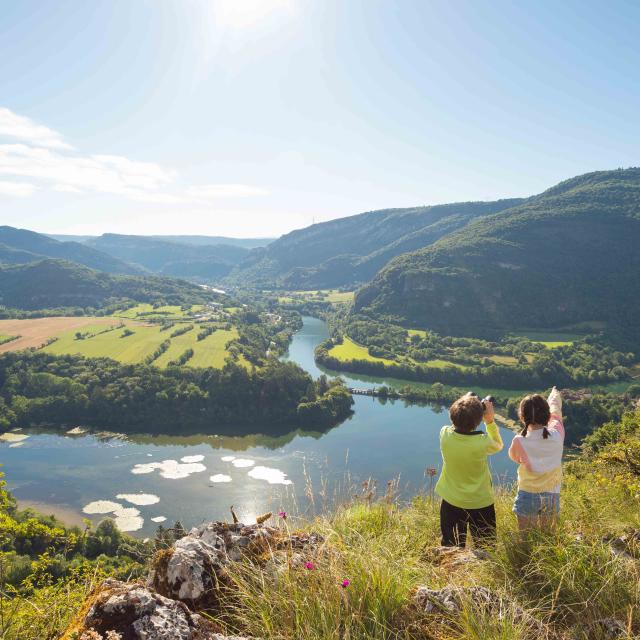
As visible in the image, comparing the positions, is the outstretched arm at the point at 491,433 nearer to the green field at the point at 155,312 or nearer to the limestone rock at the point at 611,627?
the limestone rock at the point at 611,627

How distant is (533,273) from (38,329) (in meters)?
106

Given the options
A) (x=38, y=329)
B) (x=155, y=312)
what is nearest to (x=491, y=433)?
(x=38, y=329)

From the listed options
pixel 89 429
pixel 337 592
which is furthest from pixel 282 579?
pixel 89 429

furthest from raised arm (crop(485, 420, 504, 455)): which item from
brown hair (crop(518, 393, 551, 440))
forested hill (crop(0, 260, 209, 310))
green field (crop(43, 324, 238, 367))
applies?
forested hill (crop(0, 260, 209, 310))

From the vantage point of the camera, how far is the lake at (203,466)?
100.0ft

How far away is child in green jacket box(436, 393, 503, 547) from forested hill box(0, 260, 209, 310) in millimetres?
134267

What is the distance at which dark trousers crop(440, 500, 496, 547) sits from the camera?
13.0 feet

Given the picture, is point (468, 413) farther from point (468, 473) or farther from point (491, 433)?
point (468, 473)

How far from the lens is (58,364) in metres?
60.9

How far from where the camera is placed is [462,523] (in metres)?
4.04

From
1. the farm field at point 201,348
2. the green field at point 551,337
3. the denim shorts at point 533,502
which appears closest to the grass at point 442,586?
the denim shorts at point 533,502

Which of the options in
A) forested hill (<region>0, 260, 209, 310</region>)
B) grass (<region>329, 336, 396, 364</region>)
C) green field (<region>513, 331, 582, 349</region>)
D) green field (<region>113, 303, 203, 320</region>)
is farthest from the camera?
forested hill (<region>0, 260, 209, 310</region>)

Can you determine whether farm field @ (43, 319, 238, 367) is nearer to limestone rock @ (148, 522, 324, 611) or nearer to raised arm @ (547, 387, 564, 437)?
raised arm @ (547, 387, 564, 437)

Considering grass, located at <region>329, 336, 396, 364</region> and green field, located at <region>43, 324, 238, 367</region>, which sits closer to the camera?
green field, located at <region>43, 324, 238, 367</region>
